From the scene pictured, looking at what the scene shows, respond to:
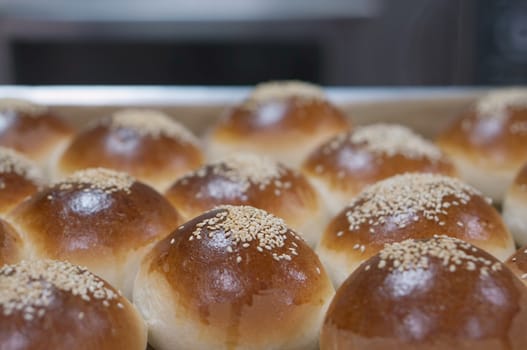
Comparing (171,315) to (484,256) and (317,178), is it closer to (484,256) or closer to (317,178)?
(484,256)

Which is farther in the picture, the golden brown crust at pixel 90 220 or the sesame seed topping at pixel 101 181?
the sesame seed topping at pixel 101 181

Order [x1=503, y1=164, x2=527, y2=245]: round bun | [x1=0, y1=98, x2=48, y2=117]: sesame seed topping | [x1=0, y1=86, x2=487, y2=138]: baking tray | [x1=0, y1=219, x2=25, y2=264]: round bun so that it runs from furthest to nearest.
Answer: [x1=0, y1=86, x2=487, y2=138]: baking tray < [x1=0, y1=98, x2=48, y2=117]: sesame seed topping < [x1=503, y1=164, x2=527, y2=245]: round bun < [x1=0, y1=219, x2=25, y2=264]: round bun

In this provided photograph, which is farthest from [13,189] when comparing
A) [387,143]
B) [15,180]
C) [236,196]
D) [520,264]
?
[520,264]

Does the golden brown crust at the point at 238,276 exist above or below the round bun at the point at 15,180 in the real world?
above

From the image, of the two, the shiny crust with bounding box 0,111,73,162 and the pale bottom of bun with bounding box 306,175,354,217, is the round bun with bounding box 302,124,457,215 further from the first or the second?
the shiny crust with bounding box 0,111,73,162

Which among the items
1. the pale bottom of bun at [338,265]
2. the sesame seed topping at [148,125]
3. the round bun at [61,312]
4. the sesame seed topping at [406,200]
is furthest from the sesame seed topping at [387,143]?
the round bun at [61,312]

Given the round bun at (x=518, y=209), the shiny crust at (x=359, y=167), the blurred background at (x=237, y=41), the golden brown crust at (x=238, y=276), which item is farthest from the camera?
the blurred background at (x=237, y=41)

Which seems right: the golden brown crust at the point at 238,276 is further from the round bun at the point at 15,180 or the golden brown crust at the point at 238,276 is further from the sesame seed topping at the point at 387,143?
the sesame seed topping at the point at 387,143

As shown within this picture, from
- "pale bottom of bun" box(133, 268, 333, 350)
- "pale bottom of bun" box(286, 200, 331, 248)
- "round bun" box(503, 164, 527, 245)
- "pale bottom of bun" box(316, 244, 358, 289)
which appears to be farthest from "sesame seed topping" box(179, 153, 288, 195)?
"round bun" box(503, 164, 527, 245)
